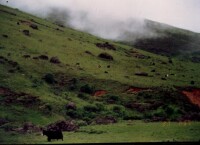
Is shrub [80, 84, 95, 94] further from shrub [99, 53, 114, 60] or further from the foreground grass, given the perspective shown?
shrub [99, 53, 114, 60]

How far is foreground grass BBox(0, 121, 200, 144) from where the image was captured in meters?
35.5

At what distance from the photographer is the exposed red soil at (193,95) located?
67.9m

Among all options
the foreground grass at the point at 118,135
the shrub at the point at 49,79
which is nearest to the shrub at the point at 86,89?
the shrub at the point at 49,79

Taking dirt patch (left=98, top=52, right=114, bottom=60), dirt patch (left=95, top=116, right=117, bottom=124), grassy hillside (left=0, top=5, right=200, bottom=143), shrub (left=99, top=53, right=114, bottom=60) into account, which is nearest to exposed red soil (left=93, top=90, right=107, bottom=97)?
grassy hillside (left=0, top=5, right=200, bottom=143)

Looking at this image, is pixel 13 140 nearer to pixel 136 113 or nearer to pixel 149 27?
pixel 136 113

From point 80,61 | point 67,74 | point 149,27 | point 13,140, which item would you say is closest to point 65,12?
point 149,27

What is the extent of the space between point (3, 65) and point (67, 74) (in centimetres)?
1198

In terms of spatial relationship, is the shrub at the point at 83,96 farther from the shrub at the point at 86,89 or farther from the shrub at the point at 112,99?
the shrub at the point at 112,99

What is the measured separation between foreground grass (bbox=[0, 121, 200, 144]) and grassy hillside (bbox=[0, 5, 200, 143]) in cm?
536

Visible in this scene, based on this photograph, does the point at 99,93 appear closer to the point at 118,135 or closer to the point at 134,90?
the point at 134,90

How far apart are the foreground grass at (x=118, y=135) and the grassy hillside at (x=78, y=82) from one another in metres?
5.36

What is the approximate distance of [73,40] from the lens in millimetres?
102000

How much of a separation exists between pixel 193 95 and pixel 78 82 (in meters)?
22.2

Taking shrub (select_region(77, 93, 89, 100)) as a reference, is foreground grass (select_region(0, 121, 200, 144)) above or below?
below
